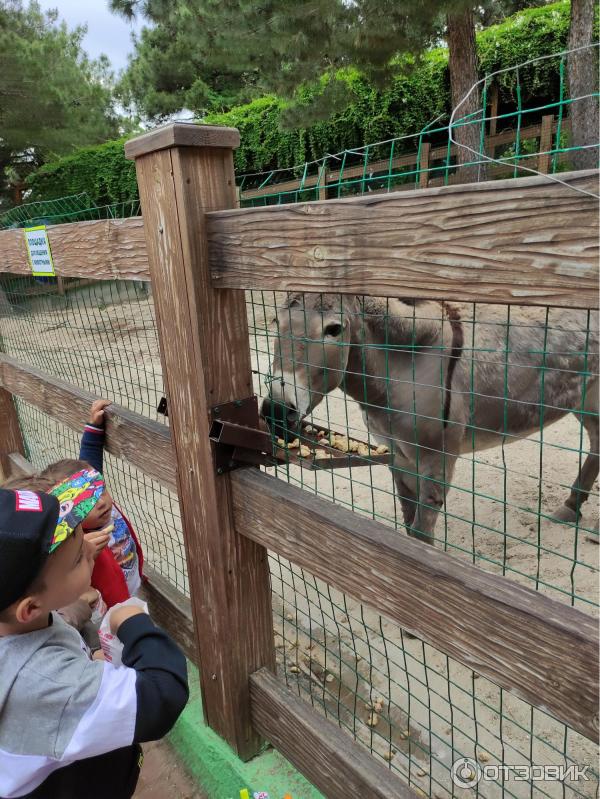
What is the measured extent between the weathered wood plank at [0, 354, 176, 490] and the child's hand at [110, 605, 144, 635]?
1.78ft

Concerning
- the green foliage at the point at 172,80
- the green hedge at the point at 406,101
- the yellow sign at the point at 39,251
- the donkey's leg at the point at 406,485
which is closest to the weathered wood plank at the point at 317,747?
the donkey's leg at the point at 406,485

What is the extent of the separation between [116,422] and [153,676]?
3.86 feet

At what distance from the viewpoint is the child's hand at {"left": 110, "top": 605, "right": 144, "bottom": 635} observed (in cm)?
154

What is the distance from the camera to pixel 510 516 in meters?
4.29

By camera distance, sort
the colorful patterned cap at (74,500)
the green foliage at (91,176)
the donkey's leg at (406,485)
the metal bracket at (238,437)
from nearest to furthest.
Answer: the colorful patterned cap at (74,500), the metal bracket at (238,437), the donkey's leg at (406,485), the green foliage at (91,176)

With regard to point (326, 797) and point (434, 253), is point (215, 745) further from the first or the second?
point (434, 253)

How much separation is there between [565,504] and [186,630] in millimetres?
3107

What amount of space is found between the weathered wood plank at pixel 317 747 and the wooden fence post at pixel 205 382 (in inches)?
3.1

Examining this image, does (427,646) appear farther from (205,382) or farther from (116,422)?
(205,382)

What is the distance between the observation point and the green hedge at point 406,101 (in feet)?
34.6

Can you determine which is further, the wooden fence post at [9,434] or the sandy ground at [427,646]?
the wooden fence post at [9,434]

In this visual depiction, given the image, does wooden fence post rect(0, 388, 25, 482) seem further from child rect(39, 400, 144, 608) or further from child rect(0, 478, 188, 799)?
child rect(0, 478, 188, 799)

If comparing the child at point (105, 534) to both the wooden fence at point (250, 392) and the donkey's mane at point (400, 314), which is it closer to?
the wooden fence at point (250, 392)

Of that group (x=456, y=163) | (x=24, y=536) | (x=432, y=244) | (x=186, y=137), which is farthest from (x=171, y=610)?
(x=456, y=163)
